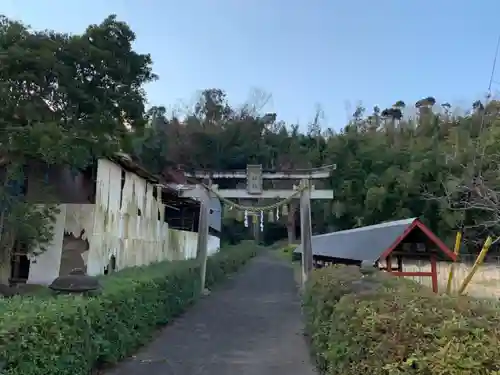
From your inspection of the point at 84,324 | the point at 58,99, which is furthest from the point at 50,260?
the point at 84,324

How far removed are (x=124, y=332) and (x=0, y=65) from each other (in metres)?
4.96

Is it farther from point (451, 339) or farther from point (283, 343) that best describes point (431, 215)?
point (451, 339)

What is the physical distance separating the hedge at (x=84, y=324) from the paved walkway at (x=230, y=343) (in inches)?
14.9

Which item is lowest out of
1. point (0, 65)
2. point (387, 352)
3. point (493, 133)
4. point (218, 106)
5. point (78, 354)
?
point (78, 354)

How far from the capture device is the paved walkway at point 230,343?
6582 millimetres

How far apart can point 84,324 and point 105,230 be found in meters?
5.60

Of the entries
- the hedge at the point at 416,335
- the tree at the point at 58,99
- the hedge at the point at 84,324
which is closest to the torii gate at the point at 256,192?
the hedge at the point at 84,324

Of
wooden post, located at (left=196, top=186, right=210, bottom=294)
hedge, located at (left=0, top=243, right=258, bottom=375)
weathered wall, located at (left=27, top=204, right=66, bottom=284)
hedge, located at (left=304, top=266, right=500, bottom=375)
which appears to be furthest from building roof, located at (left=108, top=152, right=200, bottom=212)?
hedge, located at (left=304, top=266, right=500, bottom=375)

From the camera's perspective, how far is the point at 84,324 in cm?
497

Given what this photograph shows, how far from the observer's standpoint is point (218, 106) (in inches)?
1706

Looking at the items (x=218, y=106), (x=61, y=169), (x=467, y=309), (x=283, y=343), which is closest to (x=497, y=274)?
(x=283, y=343)

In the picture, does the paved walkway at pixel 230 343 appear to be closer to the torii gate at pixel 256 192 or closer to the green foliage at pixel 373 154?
the torii gate at pixel 256 192

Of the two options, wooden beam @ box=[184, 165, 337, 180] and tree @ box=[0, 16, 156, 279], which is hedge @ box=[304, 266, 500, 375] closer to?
tree @ box=[0, 16, 156, 279]

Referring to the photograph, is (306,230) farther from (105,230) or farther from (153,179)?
(105,230)
